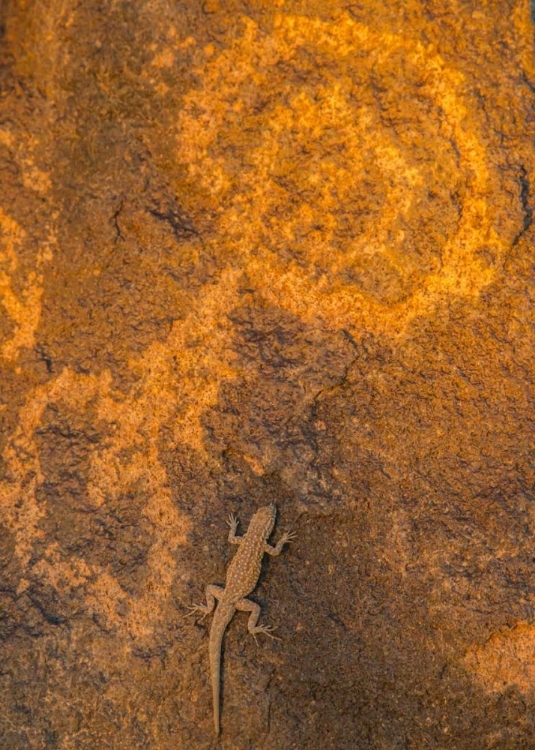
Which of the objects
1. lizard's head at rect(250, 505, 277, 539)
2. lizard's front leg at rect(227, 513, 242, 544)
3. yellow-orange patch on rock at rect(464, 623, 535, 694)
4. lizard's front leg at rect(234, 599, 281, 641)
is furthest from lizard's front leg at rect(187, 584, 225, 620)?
yellow-orange patch on rock at rect(464, 623, 535, 694)

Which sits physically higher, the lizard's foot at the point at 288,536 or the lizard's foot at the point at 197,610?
the lizard's foot at the point at 288,536

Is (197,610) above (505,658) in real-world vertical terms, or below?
below

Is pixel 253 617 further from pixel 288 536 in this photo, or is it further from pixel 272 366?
pixel 272 366

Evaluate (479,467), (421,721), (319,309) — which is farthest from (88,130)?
(421,721)

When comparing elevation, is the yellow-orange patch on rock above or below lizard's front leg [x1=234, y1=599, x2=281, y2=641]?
above

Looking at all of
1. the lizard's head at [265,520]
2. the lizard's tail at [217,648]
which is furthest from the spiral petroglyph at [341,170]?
the lizard's tail at [217,648]

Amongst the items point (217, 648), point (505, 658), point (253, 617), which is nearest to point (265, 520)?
point (253, 617)

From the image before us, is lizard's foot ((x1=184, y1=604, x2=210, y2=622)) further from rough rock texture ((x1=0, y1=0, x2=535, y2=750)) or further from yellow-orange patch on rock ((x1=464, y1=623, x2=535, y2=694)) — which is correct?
yellow-orange patch on rock ((x1=464, y1=623, x2=535, y2=694))

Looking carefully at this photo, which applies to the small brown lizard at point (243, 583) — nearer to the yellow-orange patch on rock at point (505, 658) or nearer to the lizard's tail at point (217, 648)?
the lizard's tail at point (217, 648)
